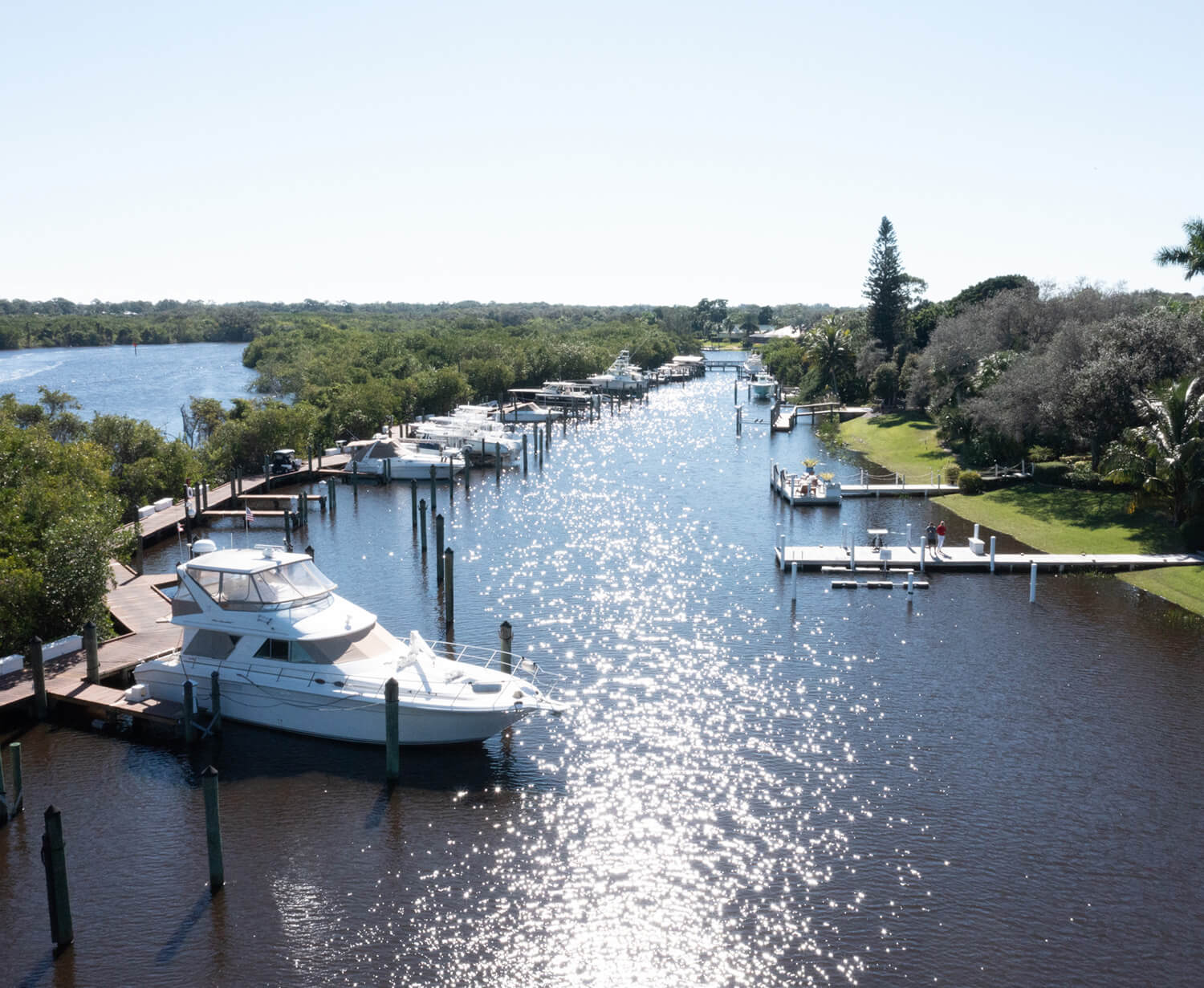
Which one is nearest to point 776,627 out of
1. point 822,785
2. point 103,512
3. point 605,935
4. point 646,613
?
point 646,613

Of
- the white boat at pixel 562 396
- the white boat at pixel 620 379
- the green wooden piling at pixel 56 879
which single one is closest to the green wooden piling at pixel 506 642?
the green wooden piling at pixel 56 879

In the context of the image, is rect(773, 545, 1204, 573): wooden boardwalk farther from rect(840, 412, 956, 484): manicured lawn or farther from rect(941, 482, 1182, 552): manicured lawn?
rect(840, 412, 956, 484): manicured lawn

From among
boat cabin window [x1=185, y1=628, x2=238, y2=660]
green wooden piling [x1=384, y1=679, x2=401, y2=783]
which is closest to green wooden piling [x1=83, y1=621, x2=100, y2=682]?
boat cabin window [x1=185, y1=628, x2=238, y2=660]

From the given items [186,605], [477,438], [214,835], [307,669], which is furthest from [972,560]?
[477,438]

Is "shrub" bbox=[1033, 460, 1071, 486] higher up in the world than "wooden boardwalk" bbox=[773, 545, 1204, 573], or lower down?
higher up

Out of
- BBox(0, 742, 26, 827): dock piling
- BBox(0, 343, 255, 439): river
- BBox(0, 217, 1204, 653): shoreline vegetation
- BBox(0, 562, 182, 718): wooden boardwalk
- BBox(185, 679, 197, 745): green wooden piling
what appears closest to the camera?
BBox(0, 742, 26, 827): dock piling

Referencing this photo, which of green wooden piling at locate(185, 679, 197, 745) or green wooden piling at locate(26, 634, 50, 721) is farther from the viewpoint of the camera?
green wooden piling at locate(26, 634, 50, 721)

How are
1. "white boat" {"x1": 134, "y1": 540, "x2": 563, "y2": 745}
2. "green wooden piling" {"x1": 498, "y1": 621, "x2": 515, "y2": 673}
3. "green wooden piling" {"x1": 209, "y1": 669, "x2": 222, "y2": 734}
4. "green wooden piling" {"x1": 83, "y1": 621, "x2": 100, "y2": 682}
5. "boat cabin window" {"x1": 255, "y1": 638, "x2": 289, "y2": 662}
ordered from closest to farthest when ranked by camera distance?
1. "white boat" {"x1": 134, "y1": 540, "x2": 563, "y2": 745}
2. "green wooden piling" {"x1": 209, "y1": 669, "x2": 222, "y2": 734}
3. "boat cabin window" {"x1": 255, "y1": 638, "x2": 289, "y2": 662}
4. "green wooden piling" {"x1": 83, "y1": 621, "x2": 100, "y2": 682}
5. "green wooden piling" {"x1": 498, "y1": 621, "x2": 515, "y2": 673}
